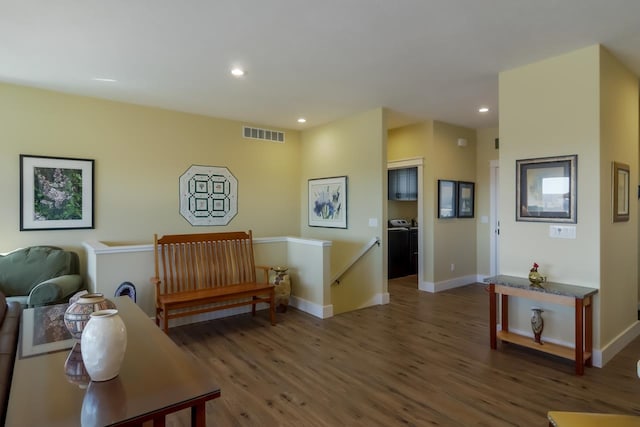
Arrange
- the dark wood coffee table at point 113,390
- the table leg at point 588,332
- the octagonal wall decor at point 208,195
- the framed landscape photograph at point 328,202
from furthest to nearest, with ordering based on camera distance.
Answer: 1. the framed landscape photograph at point 328,202
2. the octagonal wall decor at point 208,195
3. the table leg at point 588,332
4. the dark wood coffee table at point 113,390

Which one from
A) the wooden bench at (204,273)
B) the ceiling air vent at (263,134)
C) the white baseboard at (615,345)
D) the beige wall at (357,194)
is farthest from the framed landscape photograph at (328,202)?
the white baseboard at (615,345)

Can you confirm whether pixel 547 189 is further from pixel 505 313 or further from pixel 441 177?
pixel 441 177

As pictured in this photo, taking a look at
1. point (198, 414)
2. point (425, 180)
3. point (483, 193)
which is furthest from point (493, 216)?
point (198, 414)

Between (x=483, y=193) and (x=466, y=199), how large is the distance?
38 centimetres

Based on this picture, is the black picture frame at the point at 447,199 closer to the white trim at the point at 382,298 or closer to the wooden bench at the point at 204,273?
the white trim at the point at 382,298

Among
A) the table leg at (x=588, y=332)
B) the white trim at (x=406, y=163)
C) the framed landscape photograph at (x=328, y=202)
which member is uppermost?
the white trim at (x=406, y=163)

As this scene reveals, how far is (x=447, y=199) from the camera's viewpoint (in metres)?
5.92

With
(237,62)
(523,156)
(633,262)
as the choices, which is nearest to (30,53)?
(237,62)

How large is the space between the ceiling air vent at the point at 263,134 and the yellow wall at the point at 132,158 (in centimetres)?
9

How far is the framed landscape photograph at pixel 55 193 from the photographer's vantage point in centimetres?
402

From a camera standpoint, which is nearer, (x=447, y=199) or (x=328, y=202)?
(x=328, y=202)

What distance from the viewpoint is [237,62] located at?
334cm

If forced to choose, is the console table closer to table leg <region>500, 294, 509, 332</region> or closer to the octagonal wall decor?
table leg <region>500, 294, 509, 332</region>

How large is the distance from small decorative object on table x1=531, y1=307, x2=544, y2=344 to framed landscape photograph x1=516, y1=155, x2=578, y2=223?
2.76 feet
